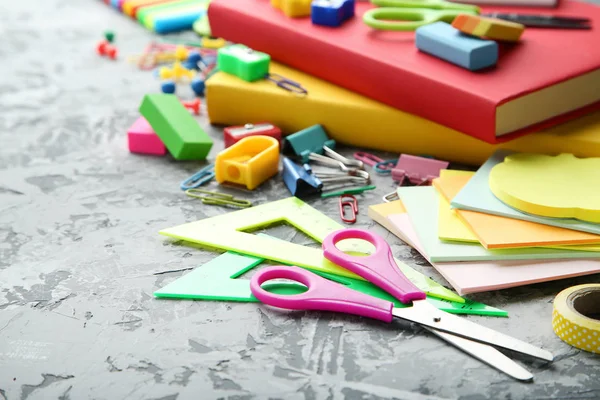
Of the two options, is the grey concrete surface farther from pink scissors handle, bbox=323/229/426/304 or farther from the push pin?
the push pin

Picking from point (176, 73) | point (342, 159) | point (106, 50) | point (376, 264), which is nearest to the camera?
point (376, 264)

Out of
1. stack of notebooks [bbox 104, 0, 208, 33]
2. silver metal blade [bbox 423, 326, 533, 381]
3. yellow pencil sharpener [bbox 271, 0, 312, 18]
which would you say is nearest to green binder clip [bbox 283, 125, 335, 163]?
yellow pencil sharpener [bbox 271, 0, 312, 18]

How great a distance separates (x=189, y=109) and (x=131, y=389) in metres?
0.69

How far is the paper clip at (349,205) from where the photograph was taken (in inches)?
36.8

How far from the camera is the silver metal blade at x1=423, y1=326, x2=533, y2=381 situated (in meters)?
0.66

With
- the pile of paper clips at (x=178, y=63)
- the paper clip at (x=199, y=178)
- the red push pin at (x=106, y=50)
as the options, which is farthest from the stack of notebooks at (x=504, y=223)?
the red push pin at (x=106, y=50)

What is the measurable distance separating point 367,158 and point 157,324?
46cm

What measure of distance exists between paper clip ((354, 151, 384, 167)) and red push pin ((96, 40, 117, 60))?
24.8 inches

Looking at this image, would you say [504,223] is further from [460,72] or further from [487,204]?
[460,72]

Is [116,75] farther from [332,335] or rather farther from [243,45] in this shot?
[332,335]

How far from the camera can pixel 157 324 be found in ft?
2.46

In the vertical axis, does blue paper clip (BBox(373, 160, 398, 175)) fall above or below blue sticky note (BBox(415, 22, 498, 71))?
below

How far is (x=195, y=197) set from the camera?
100 centimetres

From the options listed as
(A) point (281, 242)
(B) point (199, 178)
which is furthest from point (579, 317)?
(B) point (199, 178)
